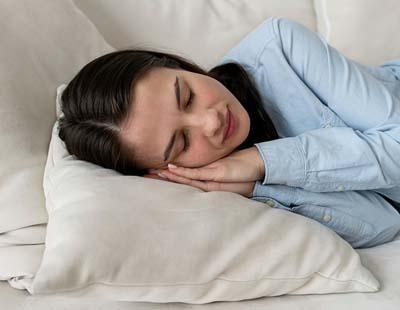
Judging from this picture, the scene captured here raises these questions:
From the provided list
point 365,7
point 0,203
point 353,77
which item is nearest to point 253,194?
point 353,77

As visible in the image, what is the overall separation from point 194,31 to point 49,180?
0.62 m

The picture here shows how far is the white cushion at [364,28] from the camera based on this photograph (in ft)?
4.64

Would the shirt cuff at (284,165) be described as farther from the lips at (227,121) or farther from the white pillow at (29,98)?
the white pillow at (29,98)

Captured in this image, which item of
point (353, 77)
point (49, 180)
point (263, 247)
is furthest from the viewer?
point (353, 77)

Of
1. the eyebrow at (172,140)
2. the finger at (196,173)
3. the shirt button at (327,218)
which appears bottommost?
the shirt button at (327,218)

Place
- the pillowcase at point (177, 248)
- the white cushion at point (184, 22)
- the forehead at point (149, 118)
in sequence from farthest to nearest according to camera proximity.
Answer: the white cushion at point (184, 22) → the forehead at point (149, 118) → the pillowcase at point (177, 248)

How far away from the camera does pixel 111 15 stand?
136 cm

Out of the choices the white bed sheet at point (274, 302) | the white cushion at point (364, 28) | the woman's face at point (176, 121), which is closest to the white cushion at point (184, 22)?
the white cushion at point (364, 28)

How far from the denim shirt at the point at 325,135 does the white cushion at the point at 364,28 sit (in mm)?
168

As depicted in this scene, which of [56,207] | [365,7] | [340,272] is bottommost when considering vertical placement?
[340,272]

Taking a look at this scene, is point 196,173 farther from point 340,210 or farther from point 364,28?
point 364,28

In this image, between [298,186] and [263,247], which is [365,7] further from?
[263,247]

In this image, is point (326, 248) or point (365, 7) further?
point (365, 7)

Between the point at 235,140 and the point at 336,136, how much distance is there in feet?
0.64
